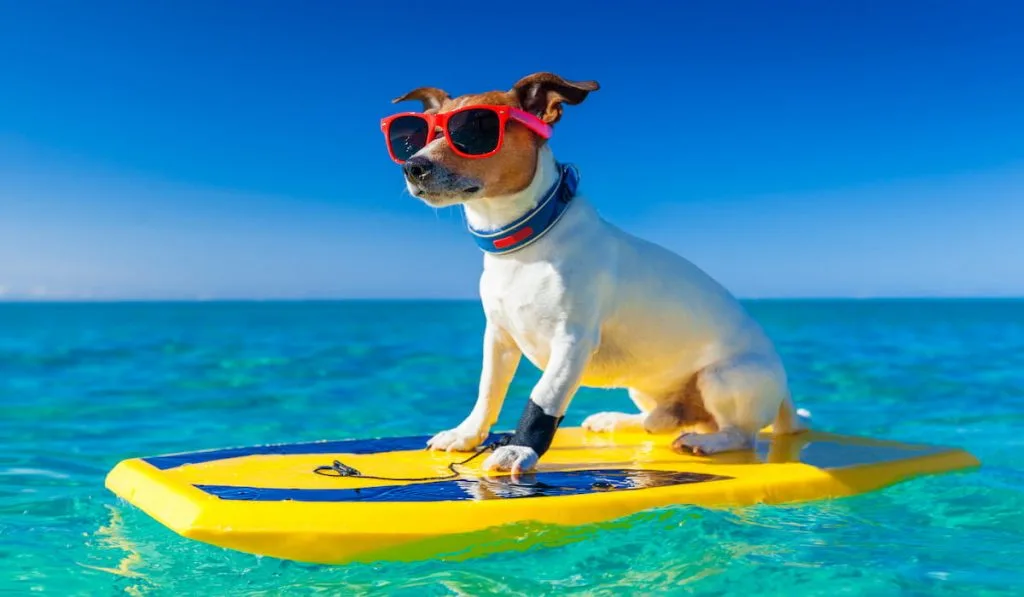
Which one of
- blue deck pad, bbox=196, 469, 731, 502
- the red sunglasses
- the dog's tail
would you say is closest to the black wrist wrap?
blue deck pad, bbox=196, 469, 731, 502

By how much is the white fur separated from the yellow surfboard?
19 cm

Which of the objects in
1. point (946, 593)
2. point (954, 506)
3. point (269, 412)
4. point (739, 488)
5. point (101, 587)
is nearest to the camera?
point (946, 593)

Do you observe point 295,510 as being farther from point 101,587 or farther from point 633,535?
point 633,535

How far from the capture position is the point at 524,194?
133 inches

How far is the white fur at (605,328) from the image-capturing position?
11.2ft

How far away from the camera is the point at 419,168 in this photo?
3.17m

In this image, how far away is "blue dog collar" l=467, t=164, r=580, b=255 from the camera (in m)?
3.41

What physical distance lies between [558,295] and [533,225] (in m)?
0.27

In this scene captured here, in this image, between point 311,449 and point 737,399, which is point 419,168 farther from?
point 737,399

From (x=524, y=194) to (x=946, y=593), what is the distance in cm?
186

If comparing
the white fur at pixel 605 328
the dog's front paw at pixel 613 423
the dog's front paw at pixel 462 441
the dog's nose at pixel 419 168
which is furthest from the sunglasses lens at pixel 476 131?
the dog's front paw at pixel 613 423

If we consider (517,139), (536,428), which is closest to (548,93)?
(517,139)

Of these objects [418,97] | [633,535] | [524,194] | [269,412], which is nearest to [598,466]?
[633,535]

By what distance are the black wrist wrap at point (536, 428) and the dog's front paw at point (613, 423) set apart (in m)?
1.11
